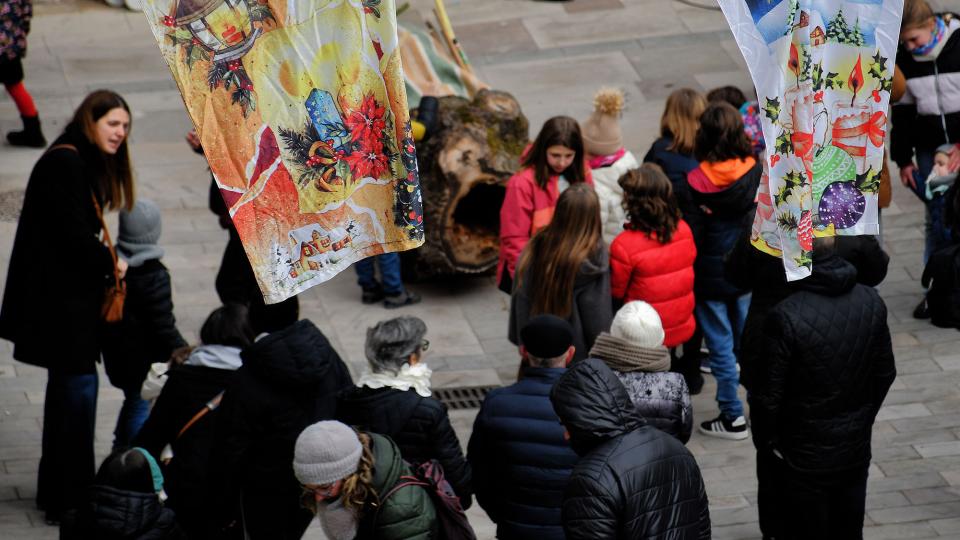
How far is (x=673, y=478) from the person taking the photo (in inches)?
205

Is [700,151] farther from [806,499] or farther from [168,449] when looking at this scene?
[168,449]

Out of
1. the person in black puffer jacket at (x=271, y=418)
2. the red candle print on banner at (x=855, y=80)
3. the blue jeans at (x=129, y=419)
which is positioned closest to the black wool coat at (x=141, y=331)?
the blue jeans at (x=129, y=419)

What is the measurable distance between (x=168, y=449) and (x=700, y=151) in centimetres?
326

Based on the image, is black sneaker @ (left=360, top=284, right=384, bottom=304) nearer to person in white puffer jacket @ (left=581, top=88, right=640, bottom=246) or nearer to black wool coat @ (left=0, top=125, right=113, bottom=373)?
person in white puffer jacket @ (left=581, top=88, right=640, bottom=246)

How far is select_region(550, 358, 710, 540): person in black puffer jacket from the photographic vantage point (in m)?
5.09

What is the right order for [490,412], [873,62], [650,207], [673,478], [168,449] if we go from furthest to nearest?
[650,207] < [168,449] < [490,412] < [673,478] < [873,62]

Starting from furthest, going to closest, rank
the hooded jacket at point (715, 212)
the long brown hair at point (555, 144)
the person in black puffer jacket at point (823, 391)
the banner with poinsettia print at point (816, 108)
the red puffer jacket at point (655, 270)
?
1. the long brown hair at point (555, 144)
2. the hooded jacket at point (715, 212)
3. the red puffer jacket at point (655, 270)
4. the person in black puffer jacket at point (823, 391)
5. the banner with poinsettia print at point (816, 108)

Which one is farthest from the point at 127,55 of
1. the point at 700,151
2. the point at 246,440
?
the point at 246,440

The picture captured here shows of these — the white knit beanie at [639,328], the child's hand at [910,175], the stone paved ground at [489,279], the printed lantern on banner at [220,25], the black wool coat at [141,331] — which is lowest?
the stone paved ground at [489,279]

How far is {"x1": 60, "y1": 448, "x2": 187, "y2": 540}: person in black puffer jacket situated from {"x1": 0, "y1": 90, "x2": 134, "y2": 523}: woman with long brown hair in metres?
1.75

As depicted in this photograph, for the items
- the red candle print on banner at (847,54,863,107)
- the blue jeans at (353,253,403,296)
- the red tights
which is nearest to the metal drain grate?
the blue jeans at (353,253,403,296)

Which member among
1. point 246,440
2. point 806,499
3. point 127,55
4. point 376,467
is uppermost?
point 376,467

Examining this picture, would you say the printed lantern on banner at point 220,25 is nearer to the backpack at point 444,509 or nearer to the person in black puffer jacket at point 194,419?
the backpack at point 444,509

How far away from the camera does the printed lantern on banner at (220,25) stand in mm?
4020
